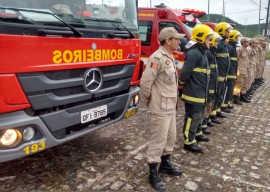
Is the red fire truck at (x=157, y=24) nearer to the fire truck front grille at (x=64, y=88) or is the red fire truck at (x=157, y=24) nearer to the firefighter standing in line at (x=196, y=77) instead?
the firefighter standing in line at (x=196, y=77)

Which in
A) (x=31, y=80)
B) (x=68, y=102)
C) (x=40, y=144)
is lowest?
(x=40, y=144)

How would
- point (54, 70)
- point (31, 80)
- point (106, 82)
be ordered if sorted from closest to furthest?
point (31, 80) → point (54, 70) → point (106, 82)

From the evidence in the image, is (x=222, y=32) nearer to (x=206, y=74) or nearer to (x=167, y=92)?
(x=206, y=74)

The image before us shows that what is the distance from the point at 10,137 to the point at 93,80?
1.19 meters

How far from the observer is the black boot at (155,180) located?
334cm

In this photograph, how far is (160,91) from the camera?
333cm

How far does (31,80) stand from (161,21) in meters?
5.99

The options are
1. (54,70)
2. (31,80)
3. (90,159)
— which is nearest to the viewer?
(31,80)

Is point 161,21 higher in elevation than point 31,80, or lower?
higher

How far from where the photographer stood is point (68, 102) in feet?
10.7

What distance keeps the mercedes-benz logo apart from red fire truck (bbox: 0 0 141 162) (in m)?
0.01

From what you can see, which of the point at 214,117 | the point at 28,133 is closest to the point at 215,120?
the point at 214,117

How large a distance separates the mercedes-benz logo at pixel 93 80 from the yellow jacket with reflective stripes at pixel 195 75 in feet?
4.22

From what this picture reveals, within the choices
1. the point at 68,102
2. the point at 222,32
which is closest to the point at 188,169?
the point at 68,102
